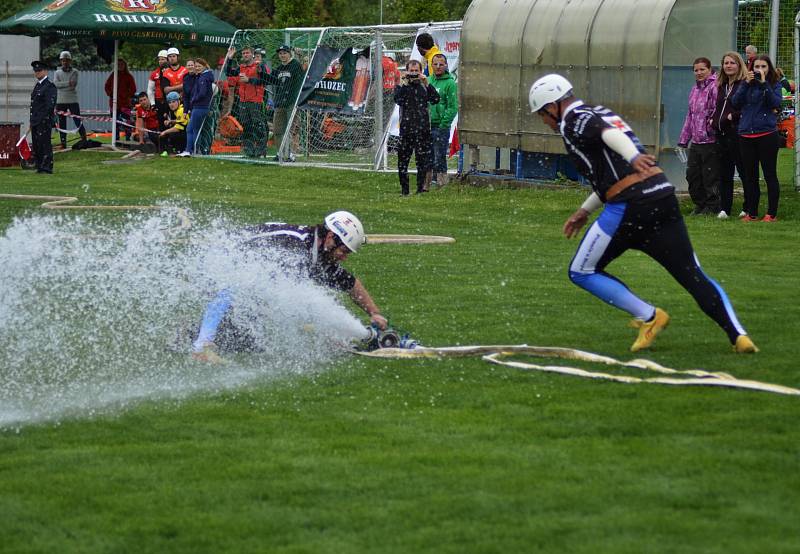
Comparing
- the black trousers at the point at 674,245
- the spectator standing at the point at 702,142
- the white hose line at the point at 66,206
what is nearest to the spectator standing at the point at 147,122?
the white hose line at the point at 66,206

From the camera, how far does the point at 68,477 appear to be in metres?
6.46

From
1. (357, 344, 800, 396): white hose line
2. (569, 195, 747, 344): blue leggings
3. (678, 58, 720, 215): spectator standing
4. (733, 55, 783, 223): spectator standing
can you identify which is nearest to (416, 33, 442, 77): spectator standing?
(678, 58, 720, 215): spectator standing

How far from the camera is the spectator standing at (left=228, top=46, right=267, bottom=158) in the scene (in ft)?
94.1

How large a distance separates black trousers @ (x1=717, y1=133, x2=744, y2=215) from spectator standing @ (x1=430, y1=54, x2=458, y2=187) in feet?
17.6

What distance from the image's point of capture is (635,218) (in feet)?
30.6

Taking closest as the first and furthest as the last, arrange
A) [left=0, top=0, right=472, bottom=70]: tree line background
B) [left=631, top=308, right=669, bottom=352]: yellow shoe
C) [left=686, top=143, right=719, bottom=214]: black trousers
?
1. [left=631, top=308, right=669, bottom=352]: yellow shoe
2. [left=686, top=143, right=719, bottom=214]: black trousers
3. [left=0, top=0, right=472, bottom=70]: tree line background

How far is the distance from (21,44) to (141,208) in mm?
15853

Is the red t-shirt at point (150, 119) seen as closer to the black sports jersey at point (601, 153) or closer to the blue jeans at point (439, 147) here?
the blue jeans at point (439, 147)

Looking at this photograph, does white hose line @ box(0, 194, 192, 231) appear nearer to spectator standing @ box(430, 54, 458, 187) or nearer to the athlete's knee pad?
spectator standing @ box(430, 54, 458, 187)

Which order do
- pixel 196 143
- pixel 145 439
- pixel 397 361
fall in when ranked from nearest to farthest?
pixel 145 439
pixel 397 361
pixel 196 143

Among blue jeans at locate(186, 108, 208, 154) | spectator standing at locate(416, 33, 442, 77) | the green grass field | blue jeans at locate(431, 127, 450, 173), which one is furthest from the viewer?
blue jeans at locate(186, 108, 208, 154)

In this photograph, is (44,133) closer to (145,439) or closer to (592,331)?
(592,331)

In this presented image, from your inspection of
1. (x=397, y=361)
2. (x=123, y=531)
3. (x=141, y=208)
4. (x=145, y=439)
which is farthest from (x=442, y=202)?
(x=123, y=531)

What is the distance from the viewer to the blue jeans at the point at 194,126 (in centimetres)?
3044
